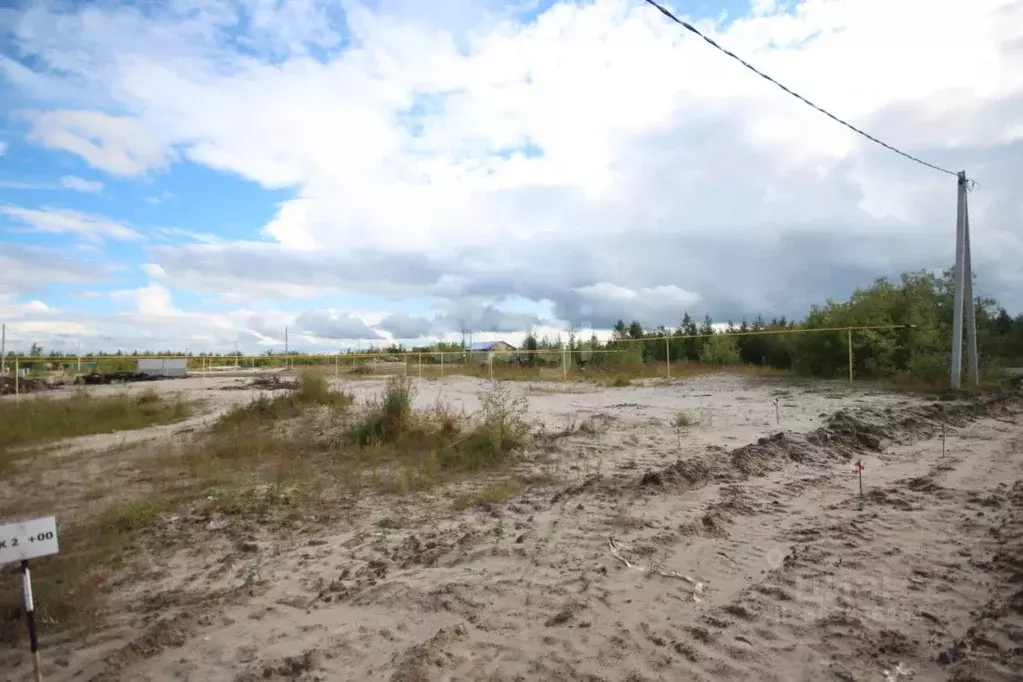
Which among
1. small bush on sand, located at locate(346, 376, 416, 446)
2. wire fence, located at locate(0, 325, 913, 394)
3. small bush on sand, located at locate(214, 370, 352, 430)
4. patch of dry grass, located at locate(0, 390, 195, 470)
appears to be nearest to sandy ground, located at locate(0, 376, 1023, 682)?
small bush on sand, located at locate(346, 376, 416, 446)

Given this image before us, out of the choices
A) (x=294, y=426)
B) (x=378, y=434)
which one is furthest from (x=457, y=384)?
(x=378, y=434)

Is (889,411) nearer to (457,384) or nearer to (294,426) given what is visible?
(294,426)

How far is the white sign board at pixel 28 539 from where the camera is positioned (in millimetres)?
3205

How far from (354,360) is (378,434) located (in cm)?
3419

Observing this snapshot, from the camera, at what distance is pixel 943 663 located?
A: 3299mm

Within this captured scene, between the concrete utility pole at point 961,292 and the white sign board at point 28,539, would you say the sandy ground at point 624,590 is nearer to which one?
the white sign board at point 28,539

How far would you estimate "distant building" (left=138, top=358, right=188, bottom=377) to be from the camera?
125 feet

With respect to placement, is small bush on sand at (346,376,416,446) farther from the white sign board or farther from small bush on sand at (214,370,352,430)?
the white sign board

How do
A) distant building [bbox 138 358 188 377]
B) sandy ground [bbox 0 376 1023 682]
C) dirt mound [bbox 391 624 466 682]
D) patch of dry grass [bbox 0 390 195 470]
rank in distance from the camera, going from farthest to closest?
distant building [bbox 138 358 188 377] → patch of dry grass [bbox 0 390 195 470] → sandy ground [bbox 0 376 1023 682] → dirt mound [bbox 391 624 466 682]

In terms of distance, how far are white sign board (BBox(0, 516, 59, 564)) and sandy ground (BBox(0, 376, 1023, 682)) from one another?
0.81m

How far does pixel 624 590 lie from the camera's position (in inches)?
172

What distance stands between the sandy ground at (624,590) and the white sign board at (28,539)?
0.81 metres

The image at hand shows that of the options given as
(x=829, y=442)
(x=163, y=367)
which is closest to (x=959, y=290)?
(x=829, y=442)

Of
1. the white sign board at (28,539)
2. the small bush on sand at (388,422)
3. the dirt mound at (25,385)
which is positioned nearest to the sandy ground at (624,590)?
the white sign board at (28,539)
